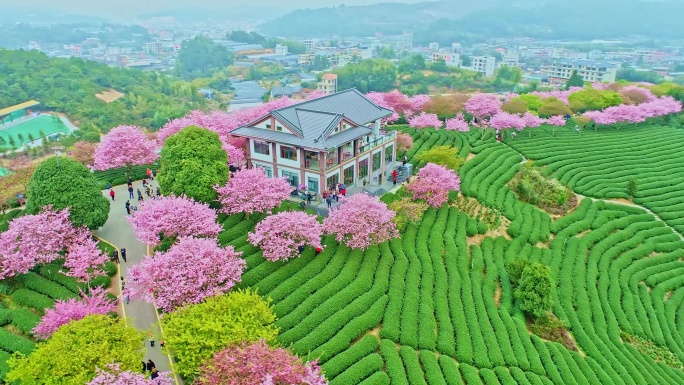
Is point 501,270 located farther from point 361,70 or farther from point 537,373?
point 361,70

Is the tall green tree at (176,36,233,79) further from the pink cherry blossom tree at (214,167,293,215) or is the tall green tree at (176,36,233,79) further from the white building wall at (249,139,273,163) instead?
the pink cherry blossom tree at (214,167,293,215)

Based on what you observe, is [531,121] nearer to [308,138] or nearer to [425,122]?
[425,122]

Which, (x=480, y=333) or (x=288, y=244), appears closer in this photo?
(x=480, y=333)

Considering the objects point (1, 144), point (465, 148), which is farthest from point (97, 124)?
point (465, 148)

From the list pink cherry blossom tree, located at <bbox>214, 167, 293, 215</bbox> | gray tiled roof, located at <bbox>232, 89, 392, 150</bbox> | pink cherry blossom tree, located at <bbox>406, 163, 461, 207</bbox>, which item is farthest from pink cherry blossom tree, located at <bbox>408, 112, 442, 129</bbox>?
pink cherry blossom tree, located at <bbox>214, 167, 293, 215</bbox>

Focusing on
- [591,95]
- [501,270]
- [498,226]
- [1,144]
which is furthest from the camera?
[1,144]
